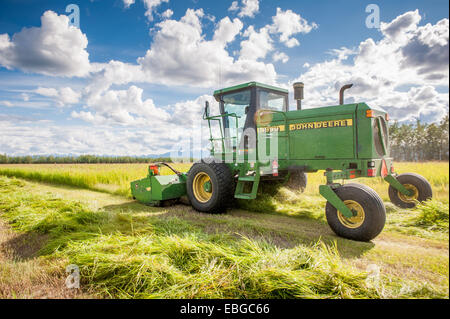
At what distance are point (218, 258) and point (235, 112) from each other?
13.4ft

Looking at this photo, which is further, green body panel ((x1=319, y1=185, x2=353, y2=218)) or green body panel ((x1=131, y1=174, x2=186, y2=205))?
green body panel ((x1=131, y1=174, x2=186, y2=205))

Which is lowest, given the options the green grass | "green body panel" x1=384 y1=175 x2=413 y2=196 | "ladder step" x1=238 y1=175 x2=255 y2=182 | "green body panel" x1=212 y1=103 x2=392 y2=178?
the green grass

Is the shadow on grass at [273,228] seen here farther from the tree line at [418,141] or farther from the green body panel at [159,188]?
the tree line at [418,141]

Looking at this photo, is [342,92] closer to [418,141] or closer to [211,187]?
[211,187]

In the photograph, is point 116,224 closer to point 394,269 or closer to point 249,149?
point 249,149

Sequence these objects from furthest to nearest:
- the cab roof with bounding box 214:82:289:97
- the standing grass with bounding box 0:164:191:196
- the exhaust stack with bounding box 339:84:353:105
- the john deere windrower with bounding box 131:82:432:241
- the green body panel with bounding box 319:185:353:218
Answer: the standing grass with bounding box 0:164:191:196 → the cab roof with bounding box 214:82:289:97 → the exhaust stack with bounding box 339:84:353:105 → the john deere windrower with bounding box 131:82:432:241 → the green body panel with bounding box 319:185:353:218

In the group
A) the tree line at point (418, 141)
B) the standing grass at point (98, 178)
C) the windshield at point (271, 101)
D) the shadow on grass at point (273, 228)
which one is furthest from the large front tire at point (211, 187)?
the tree line at point (418, 141)

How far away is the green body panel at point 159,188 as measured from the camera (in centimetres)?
667

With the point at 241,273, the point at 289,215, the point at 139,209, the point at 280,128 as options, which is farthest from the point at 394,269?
the point at 139,209

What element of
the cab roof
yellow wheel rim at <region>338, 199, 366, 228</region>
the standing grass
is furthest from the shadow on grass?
the standing grass

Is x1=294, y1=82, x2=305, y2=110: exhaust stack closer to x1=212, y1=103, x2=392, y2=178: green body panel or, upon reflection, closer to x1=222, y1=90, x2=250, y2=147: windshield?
x1=212, y1=103, x2=392, y2=178: green body panel

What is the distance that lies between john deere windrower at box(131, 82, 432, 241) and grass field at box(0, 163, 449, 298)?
1.87 feet

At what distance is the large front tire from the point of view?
5.84 metres

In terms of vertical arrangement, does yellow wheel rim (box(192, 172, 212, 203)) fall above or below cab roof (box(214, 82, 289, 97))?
below
